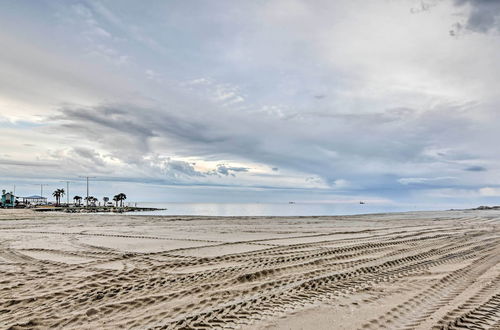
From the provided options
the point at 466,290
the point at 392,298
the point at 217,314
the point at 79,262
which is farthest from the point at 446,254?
the point at 79,262

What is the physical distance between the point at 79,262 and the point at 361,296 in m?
8.07

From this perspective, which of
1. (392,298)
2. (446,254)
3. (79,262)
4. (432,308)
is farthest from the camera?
(446,254)

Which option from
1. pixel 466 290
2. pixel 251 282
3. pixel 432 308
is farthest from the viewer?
pixel 251 282

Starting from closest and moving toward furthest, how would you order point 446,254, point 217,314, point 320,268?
point 217,314, point 320,268, point 446,254

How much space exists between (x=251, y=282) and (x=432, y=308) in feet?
12.0

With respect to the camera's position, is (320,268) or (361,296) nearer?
(361,296)

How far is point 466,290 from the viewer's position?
648 cm

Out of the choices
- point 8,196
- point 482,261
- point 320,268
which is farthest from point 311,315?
point 8,196

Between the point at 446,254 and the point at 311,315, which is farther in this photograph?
the point at 446,254

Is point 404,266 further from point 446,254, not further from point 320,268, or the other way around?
point 446,254

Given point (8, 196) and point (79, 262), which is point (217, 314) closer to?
point (79, 262)

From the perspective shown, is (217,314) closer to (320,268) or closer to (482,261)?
(320,268)

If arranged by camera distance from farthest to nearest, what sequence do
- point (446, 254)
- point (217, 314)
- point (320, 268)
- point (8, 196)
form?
point (8, 196), point (446, 254), point (320, 268), point (217, 314)

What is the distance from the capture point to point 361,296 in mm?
6035
